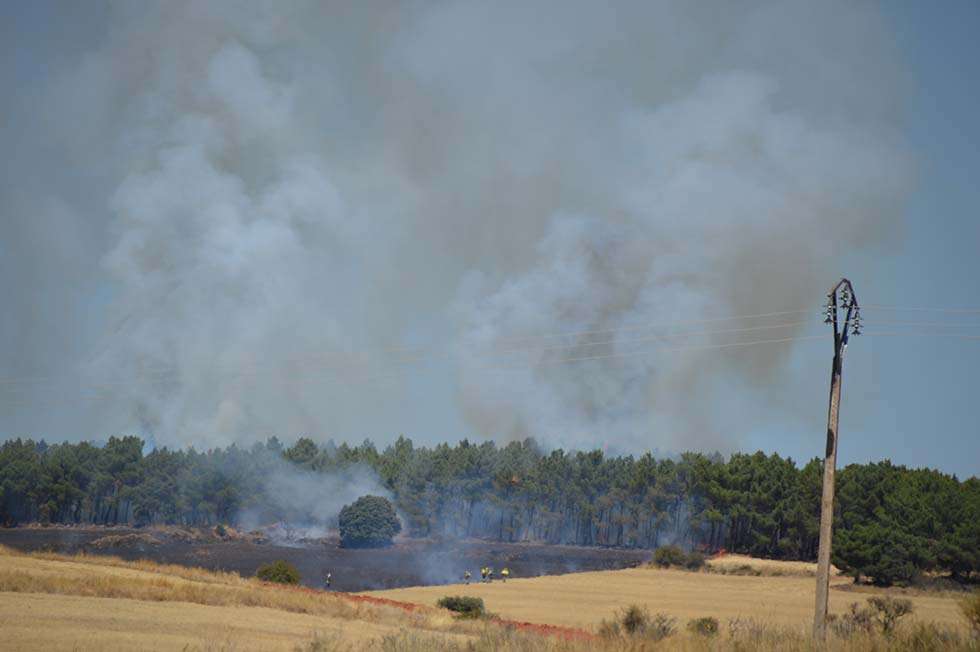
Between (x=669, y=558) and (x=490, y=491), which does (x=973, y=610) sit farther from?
(x=490, y=491)

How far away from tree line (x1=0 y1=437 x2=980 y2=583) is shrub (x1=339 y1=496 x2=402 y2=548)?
28.9 m

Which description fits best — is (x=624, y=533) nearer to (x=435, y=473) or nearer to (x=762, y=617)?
(x=435, y=473)

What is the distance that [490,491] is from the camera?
179875mm

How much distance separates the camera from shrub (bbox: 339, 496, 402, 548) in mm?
137875

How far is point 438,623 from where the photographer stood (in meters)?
39.7

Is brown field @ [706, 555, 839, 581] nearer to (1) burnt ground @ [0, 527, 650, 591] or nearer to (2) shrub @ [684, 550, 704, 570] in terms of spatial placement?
(2) shrub @ [684, 550, 704, 570]

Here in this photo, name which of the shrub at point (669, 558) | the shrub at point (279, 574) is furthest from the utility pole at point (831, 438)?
the shrub at point (669, 558)

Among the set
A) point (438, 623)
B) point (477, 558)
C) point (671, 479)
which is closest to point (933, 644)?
point (438, 623)

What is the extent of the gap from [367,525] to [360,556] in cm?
1574

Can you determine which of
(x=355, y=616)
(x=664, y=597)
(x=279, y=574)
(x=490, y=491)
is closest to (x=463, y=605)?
(x=355, y=616)

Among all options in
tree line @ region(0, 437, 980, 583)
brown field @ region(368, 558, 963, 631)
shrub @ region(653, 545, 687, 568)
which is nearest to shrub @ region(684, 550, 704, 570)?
shrub @ region(653, 545, 687, 568)

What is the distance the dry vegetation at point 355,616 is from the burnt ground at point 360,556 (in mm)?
17832

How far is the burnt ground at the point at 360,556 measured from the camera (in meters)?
91.8

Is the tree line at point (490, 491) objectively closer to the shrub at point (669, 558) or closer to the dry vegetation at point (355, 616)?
the shrub at point (669, 558)
